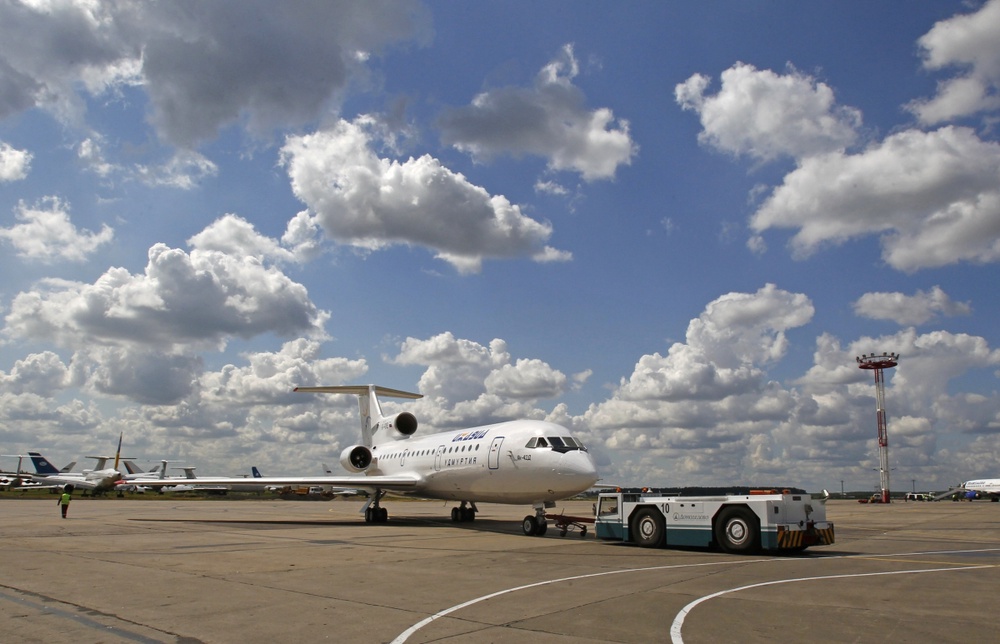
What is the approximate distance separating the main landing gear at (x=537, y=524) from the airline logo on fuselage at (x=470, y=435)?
13.1 ft

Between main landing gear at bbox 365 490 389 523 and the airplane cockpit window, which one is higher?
the airplane cockpit window

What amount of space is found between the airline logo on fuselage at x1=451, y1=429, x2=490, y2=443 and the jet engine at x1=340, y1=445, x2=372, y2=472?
8983 millimetres

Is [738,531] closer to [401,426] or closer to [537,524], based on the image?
[537,524]

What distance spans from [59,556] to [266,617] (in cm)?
953

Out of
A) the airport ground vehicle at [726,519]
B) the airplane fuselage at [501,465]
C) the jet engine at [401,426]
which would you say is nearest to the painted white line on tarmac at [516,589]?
the airport ground vehicle at [726,519]

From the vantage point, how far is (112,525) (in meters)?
26.4

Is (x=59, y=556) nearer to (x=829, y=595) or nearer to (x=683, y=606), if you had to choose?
(x=683, y=606)

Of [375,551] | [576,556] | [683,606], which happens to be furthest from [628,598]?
[375,551]

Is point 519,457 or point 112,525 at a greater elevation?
point 519,457

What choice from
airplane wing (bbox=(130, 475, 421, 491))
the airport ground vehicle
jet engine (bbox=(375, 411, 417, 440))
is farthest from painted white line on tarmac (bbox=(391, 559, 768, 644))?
jet engine (bbox=(375, 411, 417, 440))

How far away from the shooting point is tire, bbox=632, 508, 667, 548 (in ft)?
60.6

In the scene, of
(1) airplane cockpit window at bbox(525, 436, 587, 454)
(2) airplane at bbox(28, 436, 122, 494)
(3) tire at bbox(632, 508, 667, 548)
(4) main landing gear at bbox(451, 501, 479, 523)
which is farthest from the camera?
(2) airplane at bbox(28, 436, 122, 494)

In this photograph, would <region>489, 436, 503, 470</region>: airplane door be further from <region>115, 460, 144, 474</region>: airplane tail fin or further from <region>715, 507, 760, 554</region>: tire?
<region>115, 460, 144, 474</region>: airplane tail fin

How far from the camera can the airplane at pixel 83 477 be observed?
66562 mm
